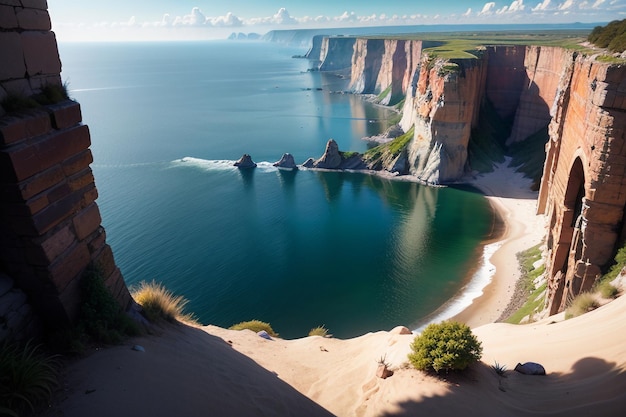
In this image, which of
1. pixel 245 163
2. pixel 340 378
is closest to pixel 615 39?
pixel 340 378

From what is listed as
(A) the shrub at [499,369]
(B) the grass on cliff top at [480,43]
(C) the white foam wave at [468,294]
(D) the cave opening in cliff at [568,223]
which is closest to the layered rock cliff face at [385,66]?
(B) the grass on cliff top at [480,43]

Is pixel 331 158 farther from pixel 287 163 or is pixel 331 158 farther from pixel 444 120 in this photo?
pixel 444 120

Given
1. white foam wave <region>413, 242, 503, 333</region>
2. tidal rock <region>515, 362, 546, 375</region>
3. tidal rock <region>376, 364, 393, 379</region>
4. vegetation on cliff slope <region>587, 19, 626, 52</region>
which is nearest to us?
tidal rock <region>515, 362, 546, 375</region>

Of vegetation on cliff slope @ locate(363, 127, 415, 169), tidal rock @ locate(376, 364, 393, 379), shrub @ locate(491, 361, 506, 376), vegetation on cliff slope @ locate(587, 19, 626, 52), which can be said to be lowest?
vegetation on cliff slope @ locate(363, 127, 415, 169)

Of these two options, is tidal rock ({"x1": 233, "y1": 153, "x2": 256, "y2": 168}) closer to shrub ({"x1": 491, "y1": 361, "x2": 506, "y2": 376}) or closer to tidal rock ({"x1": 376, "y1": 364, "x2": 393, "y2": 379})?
tidal rock ({"x1": 376, "y1": 364, "x2": 393, "y2": 379})

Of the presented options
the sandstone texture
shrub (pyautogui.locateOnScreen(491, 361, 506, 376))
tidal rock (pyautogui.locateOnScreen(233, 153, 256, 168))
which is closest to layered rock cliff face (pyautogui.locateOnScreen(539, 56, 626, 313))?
shrub (pyautogui.locateOnScreen(491, 361, 506, 376))

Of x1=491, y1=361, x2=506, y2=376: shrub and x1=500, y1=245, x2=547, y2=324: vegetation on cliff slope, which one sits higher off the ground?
x1=491, y1=361, x2=506, y2=376: shrub

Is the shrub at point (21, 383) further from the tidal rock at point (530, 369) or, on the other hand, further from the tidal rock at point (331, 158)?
the tidal rock at point (331, 158)
